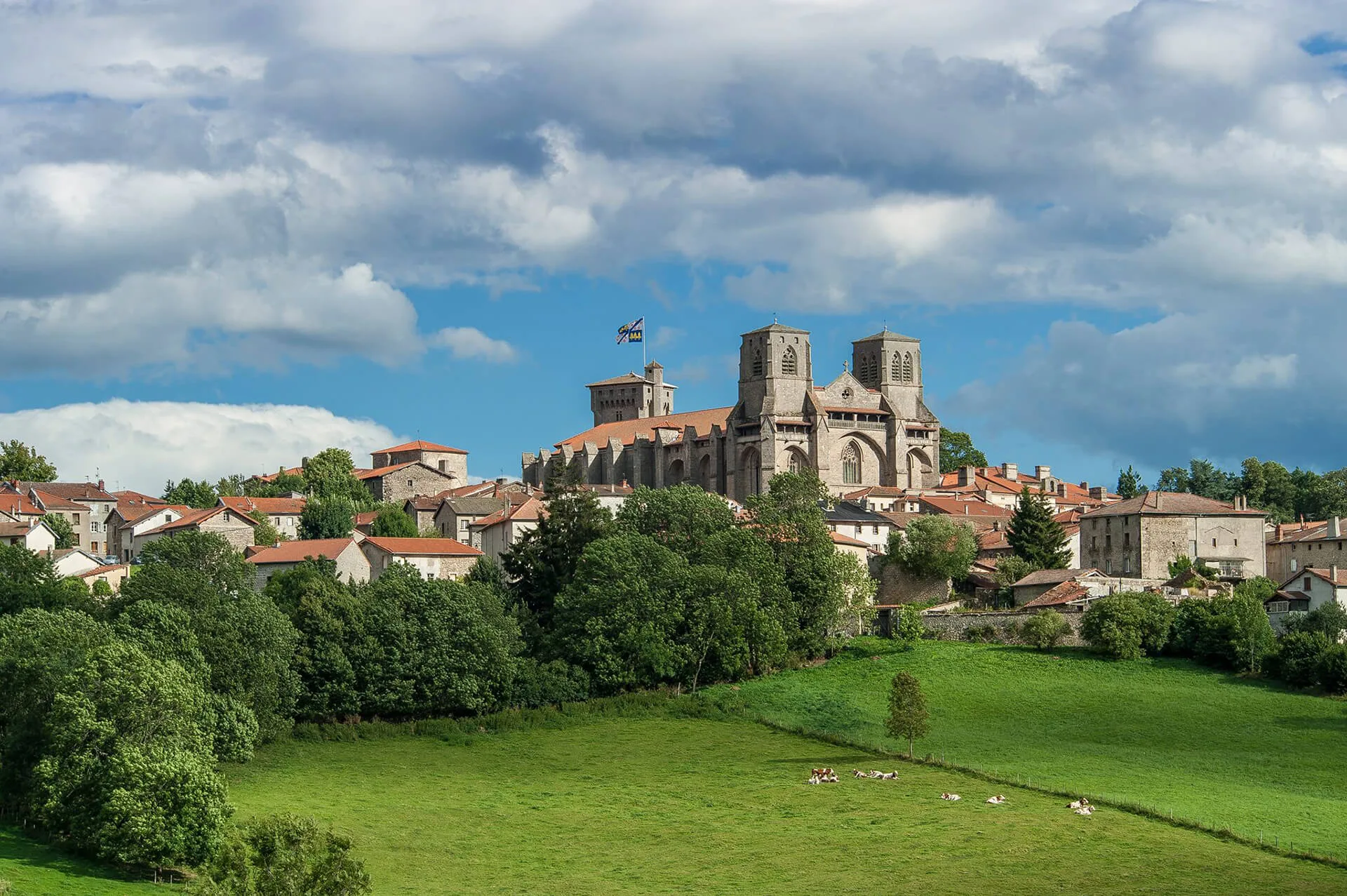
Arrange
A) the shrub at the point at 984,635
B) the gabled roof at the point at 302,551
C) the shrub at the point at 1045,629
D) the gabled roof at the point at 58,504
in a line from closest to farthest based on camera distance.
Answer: the shrub at the point at 1045,629
the shrub at the point at 984,635
the gabled roof at the point at 302,551
the gabled roof at the point at 58,504

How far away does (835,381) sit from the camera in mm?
140750

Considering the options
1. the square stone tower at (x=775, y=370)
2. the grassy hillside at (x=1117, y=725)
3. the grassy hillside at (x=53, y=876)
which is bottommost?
the grassy hillside at (x=53, y=876)

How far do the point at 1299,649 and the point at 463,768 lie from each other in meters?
36.0

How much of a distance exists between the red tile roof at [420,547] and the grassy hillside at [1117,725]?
89.1 feet

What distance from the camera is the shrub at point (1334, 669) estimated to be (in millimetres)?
76938

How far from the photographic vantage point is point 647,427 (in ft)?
517

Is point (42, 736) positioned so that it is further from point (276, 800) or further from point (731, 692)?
point (731, 692)

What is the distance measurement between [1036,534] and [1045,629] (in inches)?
619

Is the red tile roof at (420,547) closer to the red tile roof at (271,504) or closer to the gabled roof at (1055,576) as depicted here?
the red tile roof at (271,504)

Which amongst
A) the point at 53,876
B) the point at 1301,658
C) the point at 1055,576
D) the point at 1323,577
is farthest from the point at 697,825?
the point at 1323,577

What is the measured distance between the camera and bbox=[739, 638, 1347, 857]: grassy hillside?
59938mm

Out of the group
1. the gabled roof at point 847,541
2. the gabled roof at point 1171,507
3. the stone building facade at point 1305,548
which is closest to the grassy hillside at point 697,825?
the gabled roof at point 847,541

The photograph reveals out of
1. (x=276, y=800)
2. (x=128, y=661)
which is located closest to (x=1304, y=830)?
(x=276, y=800)

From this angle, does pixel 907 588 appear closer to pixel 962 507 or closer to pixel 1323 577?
pixel 1323 577
